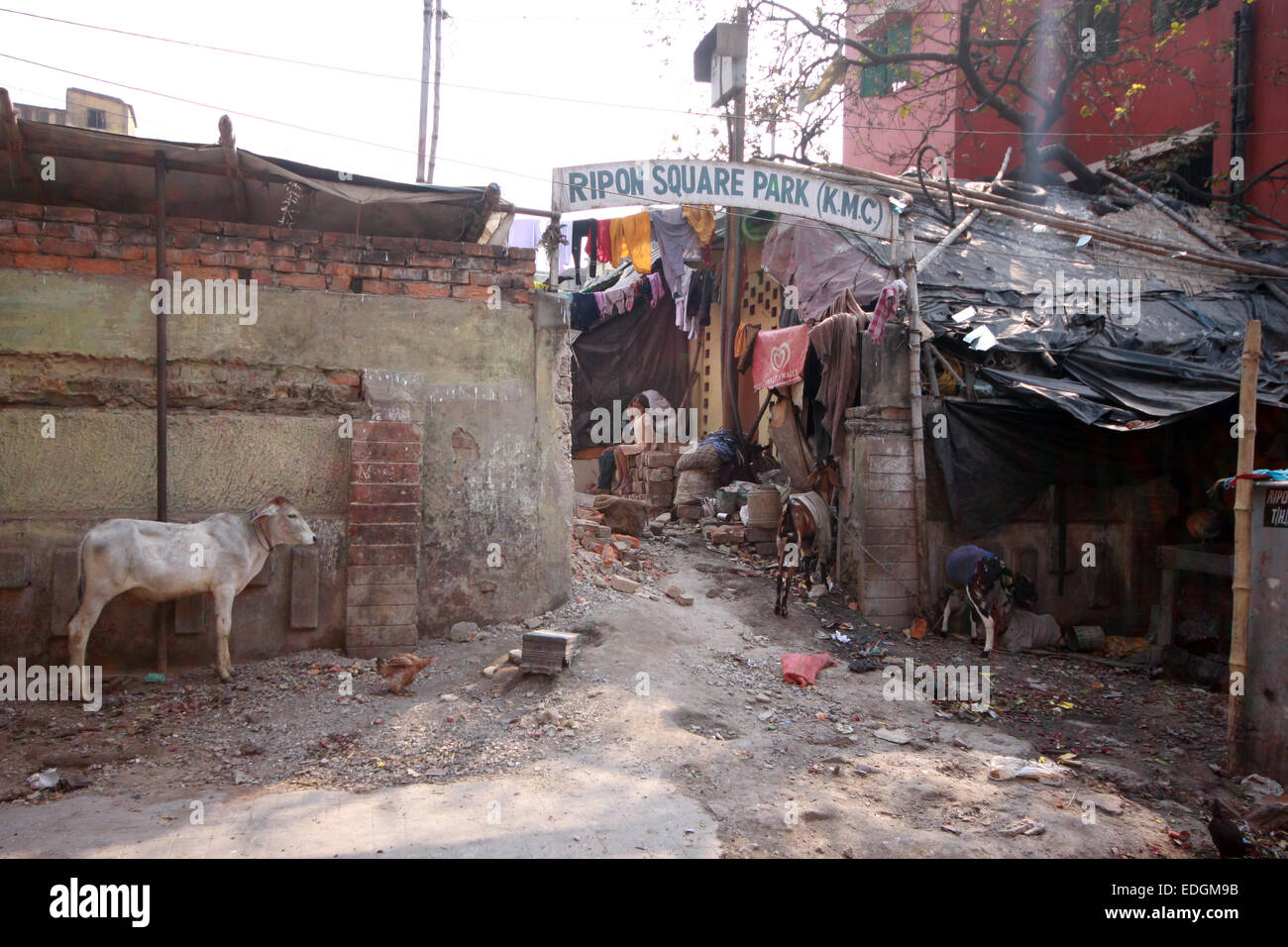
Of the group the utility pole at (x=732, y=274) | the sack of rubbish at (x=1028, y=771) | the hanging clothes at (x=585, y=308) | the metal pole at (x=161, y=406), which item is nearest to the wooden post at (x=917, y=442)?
the sack of rubbish at (x=1028, y=771)

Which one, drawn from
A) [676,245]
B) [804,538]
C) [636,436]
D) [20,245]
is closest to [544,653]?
[804,538]

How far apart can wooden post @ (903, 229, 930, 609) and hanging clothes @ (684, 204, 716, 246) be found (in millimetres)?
4594

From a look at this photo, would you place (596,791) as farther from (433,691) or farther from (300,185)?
(300,185)

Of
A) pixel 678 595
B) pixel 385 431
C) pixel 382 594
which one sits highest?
pixel 385 431

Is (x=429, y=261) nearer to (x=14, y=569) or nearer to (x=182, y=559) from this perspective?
(x=182, y=559)

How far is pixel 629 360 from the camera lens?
15.2 m

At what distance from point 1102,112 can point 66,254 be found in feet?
48.2

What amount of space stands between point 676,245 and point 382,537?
8.57m

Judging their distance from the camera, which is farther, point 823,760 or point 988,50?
point 988,50

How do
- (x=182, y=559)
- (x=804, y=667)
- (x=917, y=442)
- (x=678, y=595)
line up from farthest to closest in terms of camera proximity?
(x=917, y=442)
(x=678, y=595)
(x=804, y=667)
(x=182, y=559)

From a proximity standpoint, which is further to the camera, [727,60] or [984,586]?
[727,60]

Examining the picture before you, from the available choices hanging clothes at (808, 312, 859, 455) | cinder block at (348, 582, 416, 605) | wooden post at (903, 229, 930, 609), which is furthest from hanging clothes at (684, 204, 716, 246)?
cinder block at (348, 582, 416, 605)

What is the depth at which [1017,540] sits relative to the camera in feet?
27.7
